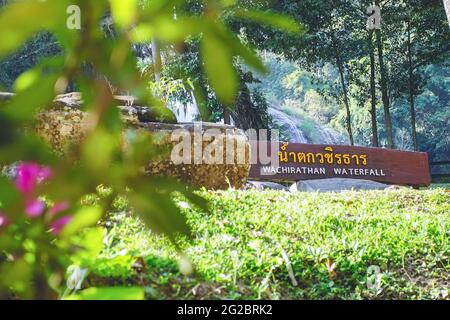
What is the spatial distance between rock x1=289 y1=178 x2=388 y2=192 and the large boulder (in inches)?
146

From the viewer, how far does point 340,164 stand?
9.27 metres

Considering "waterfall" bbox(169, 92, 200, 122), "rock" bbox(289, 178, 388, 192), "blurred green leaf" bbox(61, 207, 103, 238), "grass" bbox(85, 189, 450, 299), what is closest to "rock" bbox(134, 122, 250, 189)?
"grass" bbox(85, 189, 450, 299)

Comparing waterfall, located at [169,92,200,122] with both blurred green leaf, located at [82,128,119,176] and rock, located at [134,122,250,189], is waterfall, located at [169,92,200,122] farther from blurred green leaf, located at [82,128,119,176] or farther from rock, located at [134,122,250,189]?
blurred green leaf, located at [82,128,119,176]

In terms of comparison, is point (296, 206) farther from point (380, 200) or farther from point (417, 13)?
point (417, 13)

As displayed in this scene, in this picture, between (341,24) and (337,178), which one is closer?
(337,178)

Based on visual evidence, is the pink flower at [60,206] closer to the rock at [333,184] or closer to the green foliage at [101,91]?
the green foliage at [101,91]

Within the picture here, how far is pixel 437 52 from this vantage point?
15250 millimetres

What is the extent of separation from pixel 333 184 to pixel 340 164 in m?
0.62

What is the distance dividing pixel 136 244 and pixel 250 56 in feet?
7.17

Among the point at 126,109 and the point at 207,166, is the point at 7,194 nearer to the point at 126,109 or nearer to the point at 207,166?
the point at 126,109

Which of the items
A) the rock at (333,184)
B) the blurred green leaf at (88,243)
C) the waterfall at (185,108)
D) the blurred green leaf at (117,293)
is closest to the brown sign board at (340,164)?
the rock at (333,184)

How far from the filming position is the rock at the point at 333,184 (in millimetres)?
8611

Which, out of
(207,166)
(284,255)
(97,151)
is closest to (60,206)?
(97,151)
